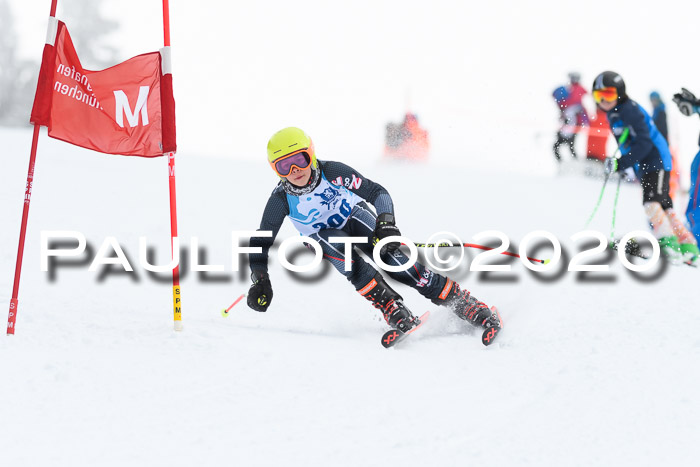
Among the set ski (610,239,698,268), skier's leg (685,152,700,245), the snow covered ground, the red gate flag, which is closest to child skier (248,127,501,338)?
the snow covered ground

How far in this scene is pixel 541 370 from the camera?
3.71 metres

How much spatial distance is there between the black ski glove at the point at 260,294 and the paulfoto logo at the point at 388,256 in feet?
0.88

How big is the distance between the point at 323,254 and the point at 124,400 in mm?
2245

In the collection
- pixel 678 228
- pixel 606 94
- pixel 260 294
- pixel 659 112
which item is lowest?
pixel 260 294

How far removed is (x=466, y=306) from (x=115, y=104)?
2949 millimetres

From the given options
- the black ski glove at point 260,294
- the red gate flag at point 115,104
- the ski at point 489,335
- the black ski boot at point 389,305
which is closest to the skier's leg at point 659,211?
the ski at point 489,335

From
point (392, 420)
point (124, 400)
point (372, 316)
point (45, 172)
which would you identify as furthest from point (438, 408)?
point (45, 172)

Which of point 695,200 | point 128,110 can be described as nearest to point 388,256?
point 128,110

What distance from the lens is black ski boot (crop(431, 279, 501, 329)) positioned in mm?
4711

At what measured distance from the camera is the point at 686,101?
19.5 feet

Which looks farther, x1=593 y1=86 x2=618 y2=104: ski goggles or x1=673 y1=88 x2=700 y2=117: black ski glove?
x1=593 y1=86 x2=618 y2=104: ski goggles

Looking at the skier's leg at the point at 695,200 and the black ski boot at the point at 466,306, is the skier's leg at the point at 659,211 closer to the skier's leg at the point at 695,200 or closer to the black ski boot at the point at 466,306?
the skier's leg at the point at 695,200

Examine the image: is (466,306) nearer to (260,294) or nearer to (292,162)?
(260,294)

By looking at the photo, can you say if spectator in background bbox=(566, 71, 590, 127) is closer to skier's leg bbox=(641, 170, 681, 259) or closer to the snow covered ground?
skier's leg bbox=(641, 170, 681, 259)
